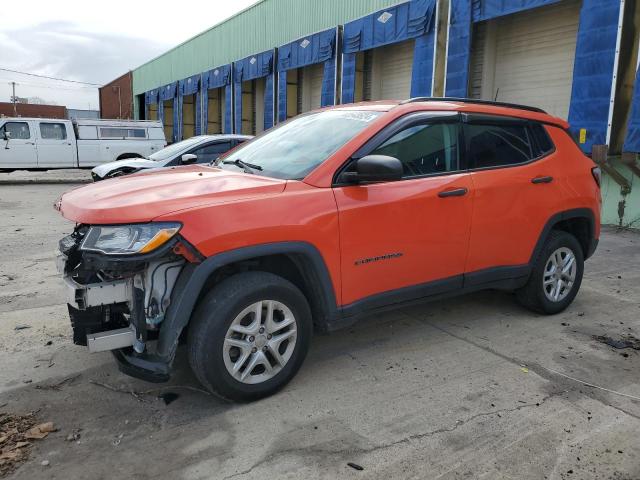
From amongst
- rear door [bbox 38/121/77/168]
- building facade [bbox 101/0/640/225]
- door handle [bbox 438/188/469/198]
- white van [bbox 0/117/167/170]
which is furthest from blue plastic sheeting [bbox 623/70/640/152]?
rear door [bbox 38/121/77/168]

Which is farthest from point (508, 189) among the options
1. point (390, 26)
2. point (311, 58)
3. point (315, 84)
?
point (315, 84)

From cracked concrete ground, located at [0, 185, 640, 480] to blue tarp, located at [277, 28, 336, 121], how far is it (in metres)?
14.5

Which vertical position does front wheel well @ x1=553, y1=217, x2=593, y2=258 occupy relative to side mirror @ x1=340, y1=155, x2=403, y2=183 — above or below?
below

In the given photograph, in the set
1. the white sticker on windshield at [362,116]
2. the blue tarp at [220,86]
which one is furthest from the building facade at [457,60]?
the white sticker on windshield at [362,116]

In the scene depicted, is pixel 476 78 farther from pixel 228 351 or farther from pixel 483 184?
pixel 228 351

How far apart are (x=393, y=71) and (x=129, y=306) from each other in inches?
592

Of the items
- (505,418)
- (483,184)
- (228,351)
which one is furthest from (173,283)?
(483,184)

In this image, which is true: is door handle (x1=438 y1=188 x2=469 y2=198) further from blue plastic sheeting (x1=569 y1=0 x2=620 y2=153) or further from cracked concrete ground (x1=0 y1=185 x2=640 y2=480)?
blue plastic sheeting (x1=569 y1=0 x2=620 y2=153)

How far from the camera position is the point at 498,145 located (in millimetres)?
4117

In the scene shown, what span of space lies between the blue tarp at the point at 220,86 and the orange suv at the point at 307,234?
22719mm

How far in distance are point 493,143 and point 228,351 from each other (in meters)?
2.65

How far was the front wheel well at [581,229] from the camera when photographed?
4.68 meters

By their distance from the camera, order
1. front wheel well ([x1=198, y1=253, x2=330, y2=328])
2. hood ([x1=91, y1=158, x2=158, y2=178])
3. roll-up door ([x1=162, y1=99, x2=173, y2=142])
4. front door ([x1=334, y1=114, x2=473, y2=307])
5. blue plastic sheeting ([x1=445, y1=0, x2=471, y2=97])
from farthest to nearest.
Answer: roll-up door ([x1=162, y1=99, x2=173, y2=142]) → blue plastic sheeting ([x1=445, y1=0, x2=471, y2=97]) → hood ([x1=91, y1=158, x2=158, y2=178]) → front door ([x1=334, y1=114, x2=473, y2=307]) → front wheel well ([x1=198, y1=253, x2=330, y2=328])

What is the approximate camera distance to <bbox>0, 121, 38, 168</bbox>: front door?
16.4 m
